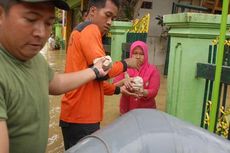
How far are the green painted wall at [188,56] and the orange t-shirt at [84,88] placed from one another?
1.92ft

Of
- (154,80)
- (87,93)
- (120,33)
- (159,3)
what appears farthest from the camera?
(159,3)

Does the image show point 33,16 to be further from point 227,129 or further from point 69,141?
point 227,129

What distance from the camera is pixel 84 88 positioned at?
2.45m

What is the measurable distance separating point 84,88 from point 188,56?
2.99ft

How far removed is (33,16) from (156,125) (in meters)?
0.70

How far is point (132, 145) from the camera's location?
53.9 inches

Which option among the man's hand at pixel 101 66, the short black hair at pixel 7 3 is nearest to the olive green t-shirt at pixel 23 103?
the short black hair at pixel 7 3

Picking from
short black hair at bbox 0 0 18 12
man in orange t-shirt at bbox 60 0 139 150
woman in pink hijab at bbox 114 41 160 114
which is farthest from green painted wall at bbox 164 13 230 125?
short black hair at bbox 0 0 18 12

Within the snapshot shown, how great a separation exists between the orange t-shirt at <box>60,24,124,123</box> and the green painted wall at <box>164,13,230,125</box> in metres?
0.58

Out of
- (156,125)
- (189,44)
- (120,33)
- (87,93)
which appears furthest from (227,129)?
(120,33)

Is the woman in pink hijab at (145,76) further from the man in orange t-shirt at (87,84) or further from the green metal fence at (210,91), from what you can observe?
the man in orange t-shirt at (87,84)

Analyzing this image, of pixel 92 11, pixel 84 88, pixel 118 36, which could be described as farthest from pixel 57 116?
pixel 92 11

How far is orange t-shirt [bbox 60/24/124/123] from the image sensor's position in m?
Result: 2.38

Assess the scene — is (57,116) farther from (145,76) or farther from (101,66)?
(101,66)
